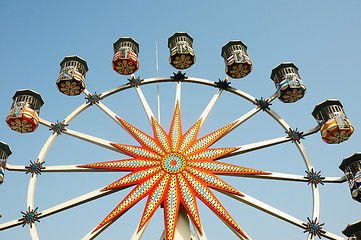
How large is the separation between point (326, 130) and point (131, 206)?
7.16 m

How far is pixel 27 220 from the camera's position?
11539mm

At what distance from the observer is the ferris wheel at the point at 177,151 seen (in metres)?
11.5

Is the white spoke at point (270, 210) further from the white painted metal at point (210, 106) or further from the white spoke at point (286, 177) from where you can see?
the white painted metal at point (210, 106)

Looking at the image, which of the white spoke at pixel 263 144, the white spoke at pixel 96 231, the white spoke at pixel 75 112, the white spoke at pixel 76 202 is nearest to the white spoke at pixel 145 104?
the white spoke at pixel 75 112

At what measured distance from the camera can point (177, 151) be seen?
42.9 feet

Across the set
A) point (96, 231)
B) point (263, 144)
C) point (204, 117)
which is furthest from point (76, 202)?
point (263, 144)

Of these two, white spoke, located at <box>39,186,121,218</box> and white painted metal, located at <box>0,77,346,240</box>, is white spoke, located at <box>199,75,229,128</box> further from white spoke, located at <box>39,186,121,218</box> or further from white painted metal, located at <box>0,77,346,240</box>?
white spoke, located at <box>39,186,121,218</box>

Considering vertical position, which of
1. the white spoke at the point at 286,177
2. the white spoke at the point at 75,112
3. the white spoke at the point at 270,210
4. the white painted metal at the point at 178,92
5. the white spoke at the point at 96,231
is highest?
the white painted metal at the point at 178,92

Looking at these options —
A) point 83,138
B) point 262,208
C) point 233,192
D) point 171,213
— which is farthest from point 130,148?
point 262,208

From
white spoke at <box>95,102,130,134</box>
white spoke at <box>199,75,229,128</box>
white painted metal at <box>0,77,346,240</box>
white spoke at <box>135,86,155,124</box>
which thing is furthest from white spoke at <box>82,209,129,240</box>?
white spoke at <box>199,75,229,128</box>

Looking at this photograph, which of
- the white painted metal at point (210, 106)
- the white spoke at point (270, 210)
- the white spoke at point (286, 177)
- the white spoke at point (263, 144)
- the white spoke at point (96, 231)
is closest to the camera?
the white spoke at point (96, 231)

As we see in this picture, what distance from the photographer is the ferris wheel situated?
1153 centimetres

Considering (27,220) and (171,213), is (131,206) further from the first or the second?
(27,220)

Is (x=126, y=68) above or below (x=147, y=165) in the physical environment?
above
